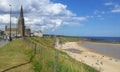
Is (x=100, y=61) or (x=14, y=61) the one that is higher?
(x=14, y=61)

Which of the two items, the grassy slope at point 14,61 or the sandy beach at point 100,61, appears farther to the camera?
the sandy beach at point 100,61

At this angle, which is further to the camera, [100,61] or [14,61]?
[100,61]

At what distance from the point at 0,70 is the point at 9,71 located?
615mm

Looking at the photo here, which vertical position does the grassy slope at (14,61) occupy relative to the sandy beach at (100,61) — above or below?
above

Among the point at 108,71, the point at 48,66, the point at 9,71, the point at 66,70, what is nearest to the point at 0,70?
the point at 9,71

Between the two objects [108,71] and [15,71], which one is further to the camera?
[108,71]


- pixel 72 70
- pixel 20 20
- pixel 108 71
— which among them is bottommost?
pixel 108 71

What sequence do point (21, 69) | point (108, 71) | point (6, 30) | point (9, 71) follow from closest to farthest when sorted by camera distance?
point (9, 71), point (21, 69), point (108, 71), point (6, 30)

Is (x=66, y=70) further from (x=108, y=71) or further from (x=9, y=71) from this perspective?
(x=108, y=71)

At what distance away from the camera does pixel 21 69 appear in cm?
1503

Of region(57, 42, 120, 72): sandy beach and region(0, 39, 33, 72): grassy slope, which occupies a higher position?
region(0, 39, 33, 72): grassy slope

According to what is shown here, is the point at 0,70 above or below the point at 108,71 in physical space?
above

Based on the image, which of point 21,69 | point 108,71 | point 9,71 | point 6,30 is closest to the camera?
point 9,71

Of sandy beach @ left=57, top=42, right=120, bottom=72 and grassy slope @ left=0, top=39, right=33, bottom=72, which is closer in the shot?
grassy slope @ left=0, top=39, right=33, bottom=72
